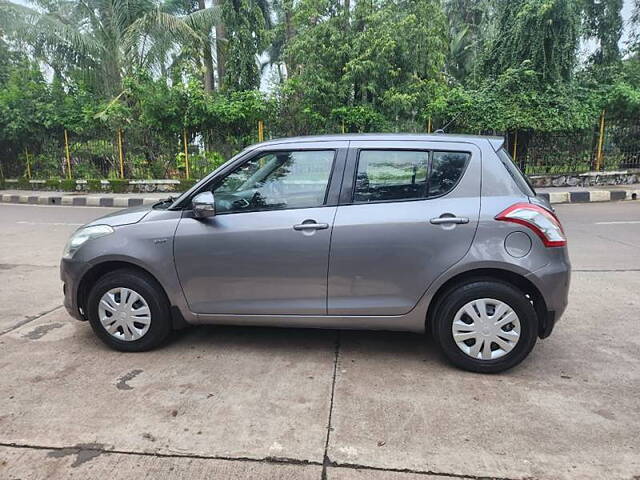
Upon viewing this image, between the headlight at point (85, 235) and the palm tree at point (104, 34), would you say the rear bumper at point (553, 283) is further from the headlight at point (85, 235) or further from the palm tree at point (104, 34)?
the palm tree at point (104, 34)

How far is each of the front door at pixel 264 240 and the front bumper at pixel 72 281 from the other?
0.77 meters

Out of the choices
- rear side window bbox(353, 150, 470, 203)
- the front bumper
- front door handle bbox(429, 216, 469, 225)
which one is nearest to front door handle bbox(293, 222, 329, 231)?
rear side window bbox(353, 150, 470, 203)

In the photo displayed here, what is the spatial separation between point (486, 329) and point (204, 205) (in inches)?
79.2

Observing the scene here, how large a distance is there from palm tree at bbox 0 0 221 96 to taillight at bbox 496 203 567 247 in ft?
53.6

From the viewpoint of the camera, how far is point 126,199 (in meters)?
14.0

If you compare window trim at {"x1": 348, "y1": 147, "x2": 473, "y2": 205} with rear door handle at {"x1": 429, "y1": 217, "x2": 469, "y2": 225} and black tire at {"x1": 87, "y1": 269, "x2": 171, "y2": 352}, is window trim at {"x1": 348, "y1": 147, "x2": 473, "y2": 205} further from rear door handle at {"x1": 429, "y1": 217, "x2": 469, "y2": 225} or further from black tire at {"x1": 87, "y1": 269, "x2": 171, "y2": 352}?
black tire at {"x1": 87, "y1": 269, "x2": 171, "y2": 352}

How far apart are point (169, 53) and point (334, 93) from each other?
7.52 metres

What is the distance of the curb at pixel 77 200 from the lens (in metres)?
13.8

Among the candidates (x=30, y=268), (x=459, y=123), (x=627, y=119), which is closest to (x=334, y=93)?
(x=459, y=123)

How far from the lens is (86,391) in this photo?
9.69ft

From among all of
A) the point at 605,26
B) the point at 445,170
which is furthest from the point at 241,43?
the point at 445,170

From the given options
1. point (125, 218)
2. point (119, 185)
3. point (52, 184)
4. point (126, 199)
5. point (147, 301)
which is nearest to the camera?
point (147, 301)

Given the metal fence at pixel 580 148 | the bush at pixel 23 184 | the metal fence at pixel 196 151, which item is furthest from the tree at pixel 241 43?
the metal fence at pixel 580 148

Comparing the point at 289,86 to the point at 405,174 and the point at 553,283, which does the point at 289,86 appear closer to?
the point at 405,174
